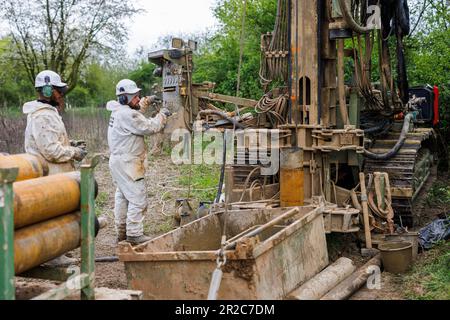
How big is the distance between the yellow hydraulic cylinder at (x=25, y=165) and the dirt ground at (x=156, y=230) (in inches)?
31.3

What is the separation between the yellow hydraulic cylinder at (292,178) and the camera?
289 inches

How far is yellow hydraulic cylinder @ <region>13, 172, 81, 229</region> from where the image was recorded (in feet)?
12.7

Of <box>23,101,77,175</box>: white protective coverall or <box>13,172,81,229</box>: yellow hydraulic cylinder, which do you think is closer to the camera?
<box>13,172,81,229</box>: yellow hydraulic cylinder

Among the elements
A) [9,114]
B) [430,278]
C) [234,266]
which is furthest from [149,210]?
[9,114]

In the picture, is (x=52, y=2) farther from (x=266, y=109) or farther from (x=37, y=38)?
(x=266, y=109)

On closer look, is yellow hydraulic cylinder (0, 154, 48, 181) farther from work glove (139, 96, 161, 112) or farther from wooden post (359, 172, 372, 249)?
wooden post (359, 172, 372, 249)

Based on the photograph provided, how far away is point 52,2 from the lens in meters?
23.4

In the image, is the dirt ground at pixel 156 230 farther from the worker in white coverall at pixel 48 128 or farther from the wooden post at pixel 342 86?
the wooden post at pixel 342 86

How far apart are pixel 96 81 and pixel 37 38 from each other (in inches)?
458

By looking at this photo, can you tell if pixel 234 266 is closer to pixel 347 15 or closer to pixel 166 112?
pixel 166 112

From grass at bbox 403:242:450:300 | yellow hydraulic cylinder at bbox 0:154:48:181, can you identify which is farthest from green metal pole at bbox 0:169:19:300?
grass at bbox 403:242:450:300

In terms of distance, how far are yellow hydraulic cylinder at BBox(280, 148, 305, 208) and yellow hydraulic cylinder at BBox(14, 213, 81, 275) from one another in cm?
331

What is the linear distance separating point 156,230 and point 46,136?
3.06 metres

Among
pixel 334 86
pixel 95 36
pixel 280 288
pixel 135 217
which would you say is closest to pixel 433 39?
pixel 334 86
